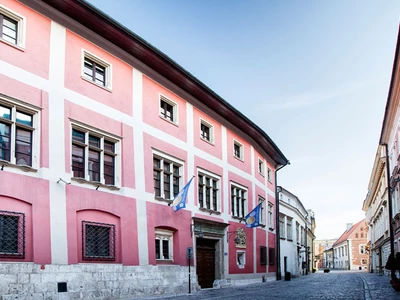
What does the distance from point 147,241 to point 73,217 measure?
4349 millimetres

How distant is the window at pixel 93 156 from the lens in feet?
A: 56.9

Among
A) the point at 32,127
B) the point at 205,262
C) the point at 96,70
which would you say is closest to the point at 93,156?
the point at 32,127

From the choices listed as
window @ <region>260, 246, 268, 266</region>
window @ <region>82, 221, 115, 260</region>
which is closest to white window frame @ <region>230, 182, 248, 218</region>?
window @ <region>260, 246, 268, 266</region>

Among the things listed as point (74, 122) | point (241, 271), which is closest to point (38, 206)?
point (74, 122)

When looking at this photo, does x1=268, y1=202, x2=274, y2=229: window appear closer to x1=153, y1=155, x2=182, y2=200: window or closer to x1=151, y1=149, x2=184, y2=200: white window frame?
x1=151, y1=149, x2=184, y2=200: white window frame

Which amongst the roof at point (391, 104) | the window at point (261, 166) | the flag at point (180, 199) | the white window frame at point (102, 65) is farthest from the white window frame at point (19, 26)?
the window at point (261, 166)

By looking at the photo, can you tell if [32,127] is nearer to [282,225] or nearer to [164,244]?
[164,244]

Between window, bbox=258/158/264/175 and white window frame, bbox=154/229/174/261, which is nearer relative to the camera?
white window frame, bbox=154/229/174/261

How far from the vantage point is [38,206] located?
15109 mm

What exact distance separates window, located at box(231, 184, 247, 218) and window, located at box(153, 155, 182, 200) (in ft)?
23.5

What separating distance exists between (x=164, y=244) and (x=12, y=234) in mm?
8541

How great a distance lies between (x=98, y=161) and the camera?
60.0 ft

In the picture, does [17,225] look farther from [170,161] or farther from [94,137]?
[170,161]

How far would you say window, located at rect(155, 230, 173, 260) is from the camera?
69.5 feet
